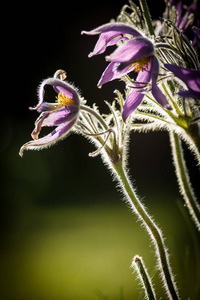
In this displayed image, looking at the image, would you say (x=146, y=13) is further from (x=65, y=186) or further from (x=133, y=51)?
(x=65, y=186)

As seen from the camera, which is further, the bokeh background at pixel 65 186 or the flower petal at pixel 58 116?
the bokeh background at pixel 65 186

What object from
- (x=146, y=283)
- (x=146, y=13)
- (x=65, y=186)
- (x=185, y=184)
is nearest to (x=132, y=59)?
(x=146, y=13)

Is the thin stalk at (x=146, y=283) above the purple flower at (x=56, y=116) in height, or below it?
below

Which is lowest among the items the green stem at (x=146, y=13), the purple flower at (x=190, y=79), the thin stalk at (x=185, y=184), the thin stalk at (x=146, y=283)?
the thin stalk at (x=146, y=283)

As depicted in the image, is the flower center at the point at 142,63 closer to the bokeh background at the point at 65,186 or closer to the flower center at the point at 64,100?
the flower center at the point at 64,100

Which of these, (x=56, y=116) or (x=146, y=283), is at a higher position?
(x=56, y=116)

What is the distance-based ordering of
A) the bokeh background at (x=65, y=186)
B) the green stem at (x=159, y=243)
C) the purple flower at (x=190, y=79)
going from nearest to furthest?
the purple flower at (x=190, y=79)
the green stem at (x=159, y=243)
the bokeh background at (x=65, y=186)

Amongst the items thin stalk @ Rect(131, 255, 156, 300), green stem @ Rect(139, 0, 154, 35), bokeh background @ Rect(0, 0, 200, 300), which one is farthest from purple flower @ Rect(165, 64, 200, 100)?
bokeh background @ Rect(0, 0, 200, 300)

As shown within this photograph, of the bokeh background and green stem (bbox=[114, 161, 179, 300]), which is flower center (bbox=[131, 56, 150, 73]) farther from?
the bokeh background

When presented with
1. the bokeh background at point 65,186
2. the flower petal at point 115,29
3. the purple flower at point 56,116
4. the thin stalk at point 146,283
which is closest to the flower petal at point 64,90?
the purple flower at point 56,116
